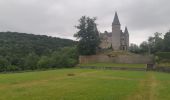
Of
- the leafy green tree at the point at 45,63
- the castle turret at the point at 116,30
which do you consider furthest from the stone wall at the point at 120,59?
the castle turret at the point at 116,30

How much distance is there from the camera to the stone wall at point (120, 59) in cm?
5625

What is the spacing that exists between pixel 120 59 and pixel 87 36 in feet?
34.4

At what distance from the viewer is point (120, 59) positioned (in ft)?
199

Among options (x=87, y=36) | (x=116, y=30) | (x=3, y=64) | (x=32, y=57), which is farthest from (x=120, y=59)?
(x=3, y=64)

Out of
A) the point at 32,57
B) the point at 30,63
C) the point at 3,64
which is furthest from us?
the point at 32,57

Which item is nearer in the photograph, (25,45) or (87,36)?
(87,36)

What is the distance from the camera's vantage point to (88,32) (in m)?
61.8

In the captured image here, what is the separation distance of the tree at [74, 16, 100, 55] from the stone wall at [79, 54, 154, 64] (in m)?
1.59

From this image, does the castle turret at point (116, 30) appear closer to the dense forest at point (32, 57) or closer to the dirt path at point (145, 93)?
the dense forest at point (32, 57)

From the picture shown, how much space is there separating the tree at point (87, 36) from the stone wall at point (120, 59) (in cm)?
159

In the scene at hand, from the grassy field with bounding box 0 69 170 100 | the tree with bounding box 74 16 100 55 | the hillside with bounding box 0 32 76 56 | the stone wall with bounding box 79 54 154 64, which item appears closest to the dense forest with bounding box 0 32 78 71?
the hillside with bounding box 0 32 76 56

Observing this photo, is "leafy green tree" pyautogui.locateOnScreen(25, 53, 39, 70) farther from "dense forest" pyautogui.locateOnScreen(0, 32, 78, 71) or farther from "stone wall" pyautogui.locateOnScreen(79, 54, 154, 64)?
"stone wall" pyautogui.locateOnScreen(79, 54, 154, 64)

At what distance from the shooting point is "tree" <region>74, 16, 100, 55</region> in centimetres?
6153

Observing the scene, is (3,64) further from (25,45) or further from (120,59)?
(120,59)
